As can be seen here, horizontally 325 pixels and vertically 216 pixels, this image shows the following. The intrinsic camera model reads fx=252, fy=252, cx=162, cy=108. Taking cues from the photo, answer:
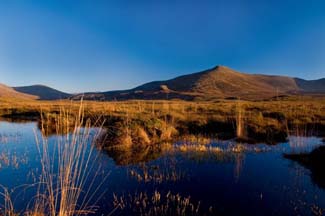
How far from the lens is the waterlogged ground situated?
5656mm

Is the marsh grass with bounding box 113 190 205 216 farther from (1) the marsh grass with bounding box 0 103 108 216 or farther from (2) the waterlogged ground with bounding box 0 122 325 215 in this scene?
(1) the marsh grass with bounding box 0 103 108 216

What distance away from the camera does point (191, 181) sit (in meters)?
7.30

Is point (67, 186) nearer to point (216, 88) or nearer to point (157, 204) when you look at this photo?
point (157, 204)

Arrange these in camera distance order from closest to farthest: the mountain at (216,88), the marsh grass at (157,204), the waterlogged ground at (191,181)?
the marsh grass at (157,204), the waterlogged ground at (191,181), the mountain at (216,88)

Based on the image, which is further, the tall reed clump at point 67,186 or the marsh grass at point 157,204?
the marsh grass at point 157,204

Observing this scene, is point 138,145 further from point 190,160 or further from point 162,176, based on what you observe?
point 162,176

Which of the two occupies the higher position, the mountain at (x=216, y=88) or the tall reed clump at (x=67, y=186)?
the mountain at (x=216, y=88)

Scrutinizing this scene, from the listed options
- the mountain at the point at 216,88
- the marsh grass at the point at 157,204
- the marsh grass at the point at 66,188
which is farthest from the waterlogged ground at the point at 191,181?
the mountain at the point at 216,88

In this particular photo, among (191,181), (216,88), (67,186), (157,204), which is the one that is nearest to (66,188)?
(67,186)

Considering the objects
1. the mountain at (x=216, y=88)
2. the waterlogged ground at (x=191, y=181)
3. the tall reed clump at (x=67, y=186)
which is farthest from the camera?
the mountain at (x=216, y=88)

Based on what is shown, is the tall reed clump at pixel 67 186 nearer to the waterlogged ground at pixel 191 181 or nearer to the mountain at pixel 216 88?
the waterlogged ground at pixel 191 181

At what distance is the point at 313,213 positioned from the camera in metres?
5.30

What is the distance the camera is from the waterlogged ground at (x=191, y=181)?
566 cm

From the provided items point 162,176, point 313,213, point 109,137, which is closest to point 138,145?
point 109,137
